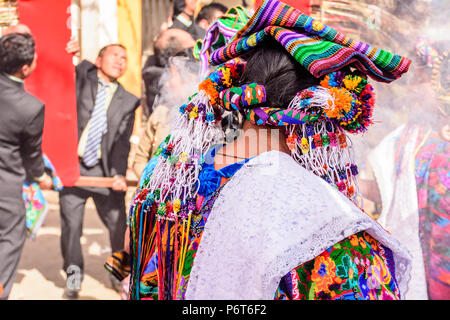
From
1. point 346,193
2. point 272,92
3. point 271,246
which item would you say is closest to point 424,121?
point 346,193

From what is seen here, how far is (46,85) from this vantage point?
3.38m

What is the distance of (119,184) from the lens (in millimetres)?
3539

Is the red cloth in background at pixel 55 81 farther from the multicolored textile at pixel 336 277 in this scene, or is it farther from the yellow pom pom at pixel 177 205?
the multicolored textile at pixel 336 277

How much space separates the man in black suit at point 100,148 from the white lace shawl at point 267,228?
102 inches

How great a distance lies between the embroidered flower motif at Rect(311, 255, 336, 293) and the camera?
0.99 meters

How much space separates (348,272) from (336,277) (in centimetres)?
3

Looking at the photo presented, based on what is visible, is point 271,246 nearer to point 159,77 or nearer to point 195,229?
point 195,229

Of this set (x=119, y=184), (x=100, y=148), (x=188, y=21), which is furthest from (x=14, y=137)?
(x=188, y=21)

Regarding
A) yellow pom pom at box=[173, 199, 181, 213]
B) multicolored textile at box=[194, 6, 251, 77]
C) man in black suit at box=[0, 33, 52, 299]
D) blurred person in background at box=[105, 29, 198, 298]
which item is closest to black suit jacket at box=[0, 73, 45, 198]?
man in black suit at box=[0, 33, 52, 299]

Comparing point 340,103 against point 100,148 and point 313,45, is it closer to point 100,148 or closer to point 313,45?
point 313,45

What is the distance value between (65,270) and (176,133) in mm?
2742

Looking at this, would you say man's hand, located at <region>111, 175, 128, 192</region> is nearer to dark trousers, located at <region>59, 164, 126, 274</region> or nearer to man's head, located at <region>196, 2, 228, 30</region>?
dark trousers, located at <region>59, 164, 126, 274</region>

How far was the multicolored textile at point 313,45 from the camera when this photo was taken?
3.51ft

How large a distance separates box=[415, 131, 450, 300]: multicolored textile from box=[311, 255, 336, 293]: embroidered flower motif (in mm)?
2013
